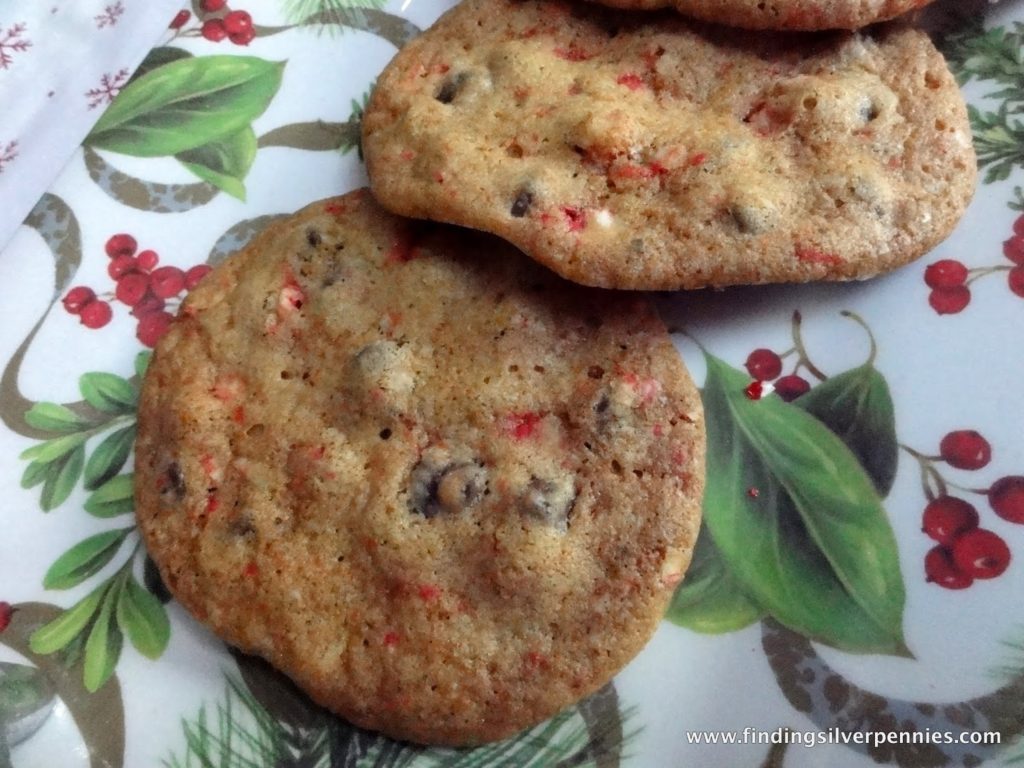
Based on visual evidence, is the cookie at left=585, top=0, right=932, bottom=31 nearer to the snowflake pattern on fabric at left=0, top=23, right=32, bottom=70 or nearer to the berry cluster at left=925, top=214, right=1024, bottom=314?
the berry cluster at left=925, top=214, right=1024, bottom=314

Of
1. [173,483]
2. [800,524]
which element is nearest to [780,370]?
[800,524]

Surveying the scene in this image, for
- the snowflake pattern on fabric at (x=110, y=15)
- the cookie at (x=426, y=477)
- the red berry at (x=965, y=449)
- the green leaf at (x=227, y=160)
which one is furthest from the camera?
Answer: the snowflake pattern on fabric at (x=110, y=15)

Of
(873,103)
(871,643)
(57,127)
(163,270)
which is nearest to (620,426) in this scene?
(871,643)

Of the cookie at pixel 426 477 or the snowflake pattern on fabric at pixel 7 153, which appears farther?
the snowflake pattern on fabric at pixel 7 153

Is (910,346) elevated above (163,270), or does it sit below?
below

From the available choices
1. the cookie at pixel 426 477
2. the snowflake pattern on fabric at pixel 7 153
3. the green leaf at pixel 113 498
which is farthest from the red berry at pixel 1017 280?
the snowflake pattern on fabric at pixel 7 153

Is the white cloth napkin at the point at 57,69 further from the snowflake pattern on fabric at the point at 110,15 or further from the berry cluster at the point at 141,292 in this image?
the berry cluster at the point at 141,292

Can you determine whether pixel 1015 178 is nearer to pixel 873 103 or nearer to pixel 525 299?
pixel 873 103

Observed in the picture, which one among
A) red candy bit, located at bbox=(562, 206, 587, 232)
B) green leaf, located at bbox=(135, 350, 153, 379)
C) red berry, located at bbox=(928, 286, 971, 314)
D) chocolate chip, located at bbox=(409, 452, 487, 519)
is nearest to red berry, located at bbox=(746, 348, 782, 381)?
red berry, located at bbox=(928, 286, 971, 314)

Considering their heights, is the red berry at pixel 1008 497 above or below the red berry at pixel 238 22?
below
